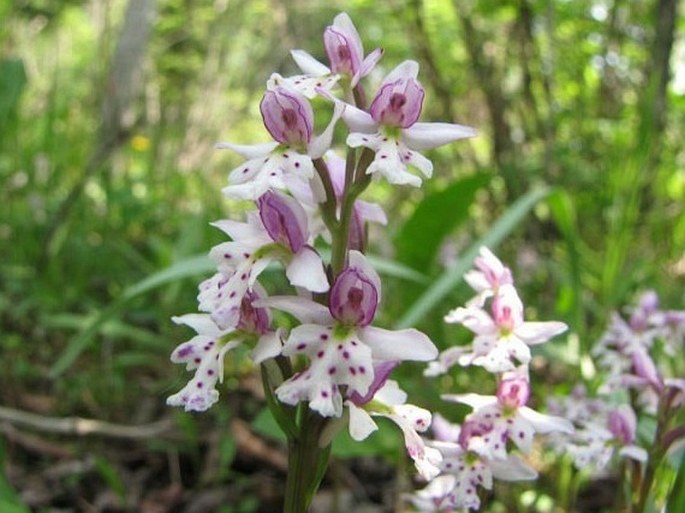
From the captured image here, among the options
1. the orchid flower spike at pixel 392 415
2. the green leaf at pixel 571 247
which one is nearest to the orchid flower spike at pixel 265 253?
the orchid flower spike at pixel 392 415

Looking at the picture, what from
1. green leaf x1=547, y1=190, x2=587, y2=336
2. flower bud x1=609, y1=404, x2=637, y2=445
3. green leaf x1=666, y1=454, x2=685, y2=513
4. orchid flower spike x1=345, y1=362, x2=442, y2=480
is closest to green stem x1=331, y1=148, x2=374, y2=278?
orchid flower spike x1=345, y1=362, x2=442, y2=480

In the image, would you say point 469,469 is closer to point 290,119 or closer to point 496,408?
point 496,408

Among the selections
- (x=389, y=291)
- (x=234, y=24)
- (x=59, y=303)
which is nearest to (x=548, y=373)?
(x=389, y=291)

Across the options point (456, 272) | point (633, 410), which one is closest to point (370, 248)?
point (456, 272)

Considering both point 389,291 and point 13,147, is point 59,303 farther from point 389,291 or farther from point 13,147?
point 389,291

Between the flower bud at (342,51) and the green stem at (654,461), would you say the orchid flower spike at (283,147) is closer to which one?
the flower bud at (342,51)
